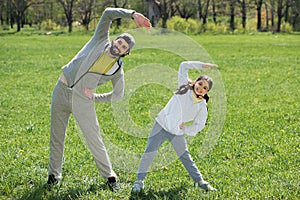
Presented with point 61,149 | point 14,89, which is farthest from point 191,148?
point 14,89

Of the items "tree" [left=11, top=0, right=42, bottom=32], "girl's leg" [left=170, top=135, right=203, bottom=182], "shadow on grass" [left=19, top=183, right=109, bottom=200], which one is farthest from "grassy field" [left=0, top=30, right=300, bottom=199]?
"tree" [left=11, top=0, right=42, bottom=32]

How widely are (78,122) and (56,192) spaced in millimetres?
722

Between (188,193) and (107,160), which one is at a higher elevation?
(107,160)

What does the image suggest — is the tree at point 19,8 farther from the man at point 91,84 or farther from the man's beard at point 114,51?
the man's beard at point 114,51

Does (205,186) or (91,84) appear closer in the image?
(91,84)

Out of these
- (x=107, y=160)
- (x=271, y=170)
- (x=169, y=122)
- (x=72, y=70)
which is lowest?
(x=271, y=170)

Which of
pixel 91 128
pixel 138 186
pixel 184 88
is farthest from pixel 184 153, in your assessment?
pixel 91 128

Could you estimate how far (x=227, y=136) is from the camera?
6.49 meters

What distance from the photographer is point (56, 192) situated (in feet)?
14.4

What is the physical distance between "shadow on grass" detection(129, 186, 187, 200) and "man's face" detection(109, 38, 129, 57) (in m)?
1.36

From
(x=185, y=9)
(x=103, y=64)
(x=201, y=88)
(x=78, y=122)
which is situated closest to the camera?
(x=103, y=64)

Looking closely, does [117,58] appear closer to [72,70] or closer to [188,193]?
[72,70]

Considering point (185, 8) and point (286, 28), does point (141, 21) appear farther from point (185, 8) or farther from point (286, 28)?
point (185, 8)

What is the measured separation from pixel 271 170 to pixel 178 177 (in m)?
1.07
